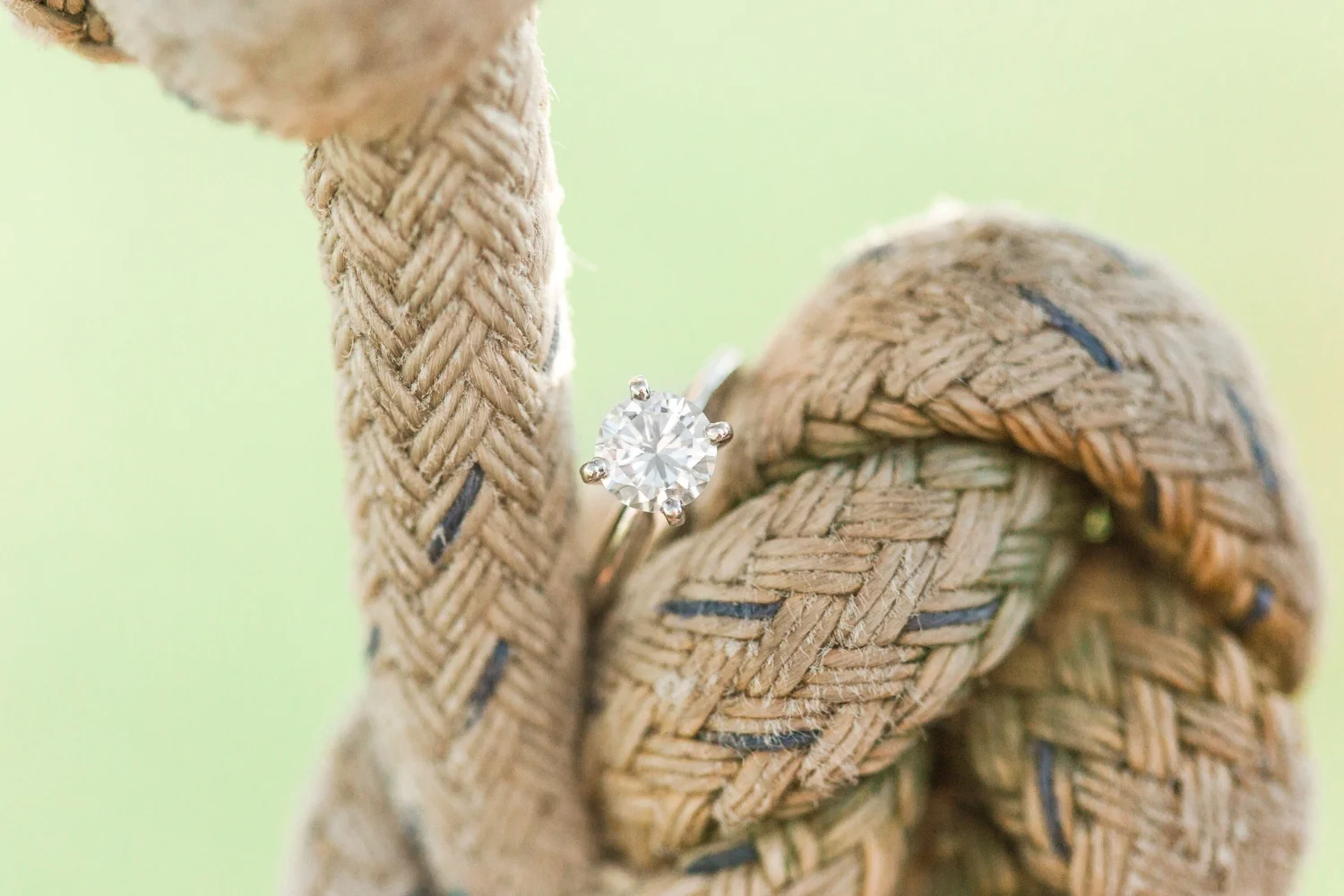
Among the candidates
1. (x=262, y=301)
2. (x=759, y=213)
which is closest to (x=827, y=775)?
(x=759, y=213)

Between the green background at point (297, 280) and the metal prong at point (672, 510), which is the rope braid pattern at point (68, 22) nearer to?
the metal prong at point (672, 510)

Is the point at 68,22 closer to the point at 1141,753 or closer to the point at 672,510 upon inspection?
the point at 672,510

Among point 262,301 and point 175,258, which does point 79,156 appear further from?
point 262,301

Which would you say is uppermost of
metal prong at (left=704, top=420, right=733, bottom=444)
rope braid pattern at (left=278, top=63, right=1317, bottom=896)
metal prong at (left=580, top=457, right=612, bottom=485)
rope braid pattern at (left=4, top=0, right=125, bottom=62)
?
rope braid pattern at (left=4, top=0, right=125, bottom=62)

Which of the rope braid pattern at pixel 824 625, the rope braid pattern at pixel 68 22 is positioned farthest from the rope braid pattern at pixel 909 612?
the rope braid pattern at pixel 68 22

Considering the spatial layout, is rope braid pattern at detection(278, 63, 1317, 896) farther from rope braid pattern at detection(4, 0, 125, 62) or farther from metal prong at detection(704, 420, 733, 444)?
rope braid pattern at detection(4, 0, 125, 62)

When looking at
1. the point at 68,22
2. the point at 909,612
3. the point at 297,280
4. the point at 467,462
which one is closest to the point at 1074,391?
the point at 909,612

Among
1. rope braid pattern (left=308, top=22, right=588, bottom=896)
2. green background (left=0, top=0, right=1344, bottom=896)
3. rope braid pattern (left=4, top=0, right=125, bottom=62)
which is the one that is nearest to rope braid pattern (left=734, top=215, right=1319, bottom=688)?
rope braid pattern (left=308, top=22, right=588, bottom=896)

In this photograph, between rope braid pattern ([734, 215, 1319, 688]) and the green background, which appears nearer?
rope braid pattern ([734, 215, 1319, 688])
